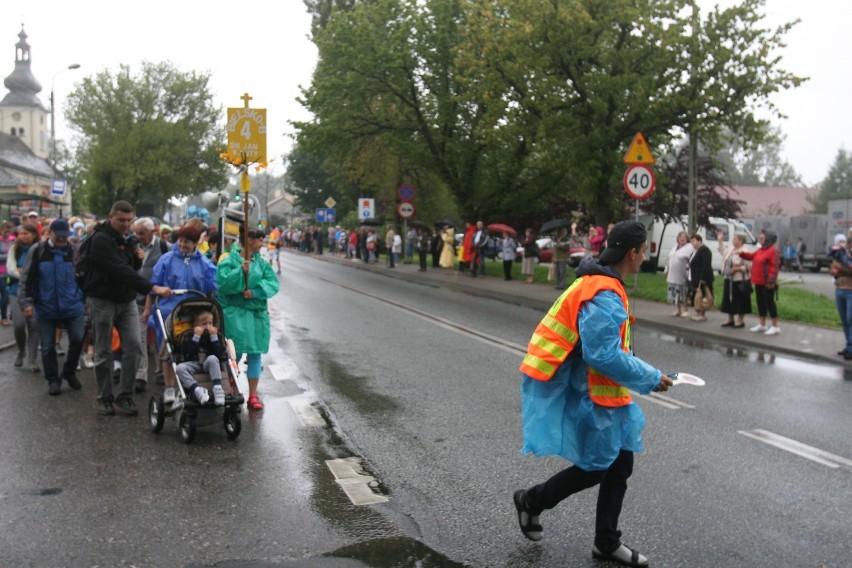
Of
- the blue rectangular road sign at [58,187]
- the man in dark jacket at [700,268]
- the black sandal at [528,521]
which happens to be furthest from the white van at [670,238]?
the black sandal at [528,521]

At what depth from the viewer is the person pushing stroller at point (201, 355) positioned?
6.50 meters

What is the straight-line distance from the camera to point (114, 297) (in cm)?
726

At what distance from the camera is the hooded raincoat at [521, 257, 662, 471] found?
3.80m

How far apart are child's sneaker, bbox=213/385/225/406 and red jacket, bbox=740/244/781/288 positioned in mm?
10123

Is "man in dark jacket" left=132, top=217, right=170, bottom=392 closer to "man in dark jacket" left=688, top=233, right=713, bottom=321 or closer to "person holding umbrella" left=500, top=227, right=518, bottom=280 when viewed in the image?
"man in dark jacket" left=688, top=233, right=713, bottom=321

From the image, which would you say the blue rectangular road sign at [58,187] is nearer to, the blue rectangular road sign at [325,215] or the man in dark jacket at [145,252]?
the blue rectangular road sign at [325,215]

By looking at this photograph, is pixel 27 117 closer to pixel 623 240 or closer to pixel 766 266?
pixel 766 266

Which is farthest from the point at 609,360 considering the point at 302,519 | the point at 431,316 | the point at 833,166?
the point at 833,166

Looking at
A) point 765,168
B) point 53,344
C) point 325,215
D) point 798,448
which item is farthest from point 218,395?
point 765,168

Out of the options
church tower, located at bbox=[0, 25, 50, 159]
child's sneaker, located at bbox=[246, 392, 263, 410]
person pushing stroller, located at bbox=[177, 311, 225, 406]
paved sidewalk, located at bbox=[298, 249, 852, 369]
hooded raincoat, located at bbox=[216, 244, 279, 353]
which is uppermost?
church tower, located at bbox=[0, 25, 50, 159]

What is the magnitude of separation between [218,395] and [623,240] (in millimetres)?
3749

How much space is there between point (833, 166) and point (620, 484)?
88.7m

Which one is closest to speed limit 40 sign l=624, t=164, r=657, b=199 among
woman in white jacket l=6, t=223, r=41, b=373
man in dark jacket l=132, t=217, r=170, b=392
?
man in dark jacket l=132, t=217, r=170, b=392

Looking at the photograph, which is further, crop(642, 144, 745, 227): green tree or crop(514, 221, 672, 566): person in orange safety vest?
crop(642, 144, 745, 227): green tree
